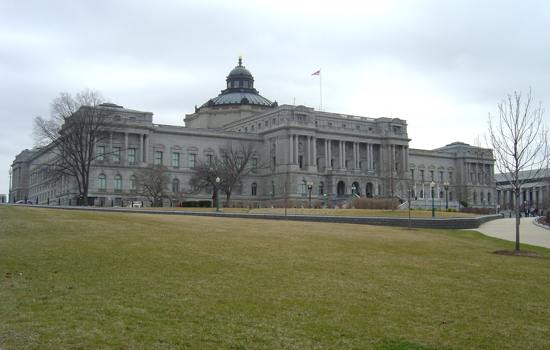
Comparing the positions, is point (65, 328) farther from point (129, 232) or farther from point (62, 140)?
point (62, 140)

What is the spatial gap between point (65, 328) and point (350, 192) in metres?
119

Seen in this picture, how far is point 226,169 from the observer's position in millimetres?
103688

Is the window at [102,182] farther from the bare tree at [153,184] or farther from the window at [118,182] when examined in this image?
the bare tree at [153,184]

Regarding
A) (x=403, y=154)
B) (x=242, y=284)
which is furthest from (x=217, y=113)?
(x=242, y=284)

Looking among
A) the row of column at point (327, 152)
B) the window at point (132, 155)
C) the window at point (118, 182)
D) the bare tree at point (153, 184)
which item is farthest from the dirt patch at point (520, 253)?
the window at point (132, 155)

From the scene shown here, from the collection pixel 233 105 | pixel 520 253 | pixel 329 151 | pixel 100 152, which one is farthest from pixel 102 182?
pixel 520 253

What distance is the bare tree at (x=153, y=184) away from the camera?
9681 centimetres

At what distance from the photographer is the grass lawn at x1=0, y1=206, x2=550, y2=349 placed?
460 inches

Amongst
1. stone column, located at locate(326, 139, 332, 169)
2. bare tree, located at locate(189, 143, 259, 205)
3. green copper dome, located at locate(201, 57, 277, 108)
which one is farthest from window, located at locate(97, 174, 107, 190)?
stone column, located at locate(326, 139, 332, 169)

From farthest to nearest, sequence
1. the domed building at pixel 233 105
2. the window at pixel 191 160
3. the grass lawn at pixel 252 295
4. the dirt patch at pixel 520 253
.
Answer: the domed building at pixel 233 105 → the window at pixel 191 160 → the dirt patch at pixel 520 253 → the grass lawn at pixel 252 295

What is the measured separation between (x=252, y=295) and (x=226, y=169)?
88958 mm

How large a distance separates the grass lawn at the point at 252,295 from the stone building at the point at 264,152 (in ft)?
268

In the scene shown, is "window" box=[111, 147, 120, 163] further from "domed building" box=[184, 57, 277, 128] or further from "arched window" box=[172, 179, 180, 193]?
"domed building" box=[184, 57, 277, 128]

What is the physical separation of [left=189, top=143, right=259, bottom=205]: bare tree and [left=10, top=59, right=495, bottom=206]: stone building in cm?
275
